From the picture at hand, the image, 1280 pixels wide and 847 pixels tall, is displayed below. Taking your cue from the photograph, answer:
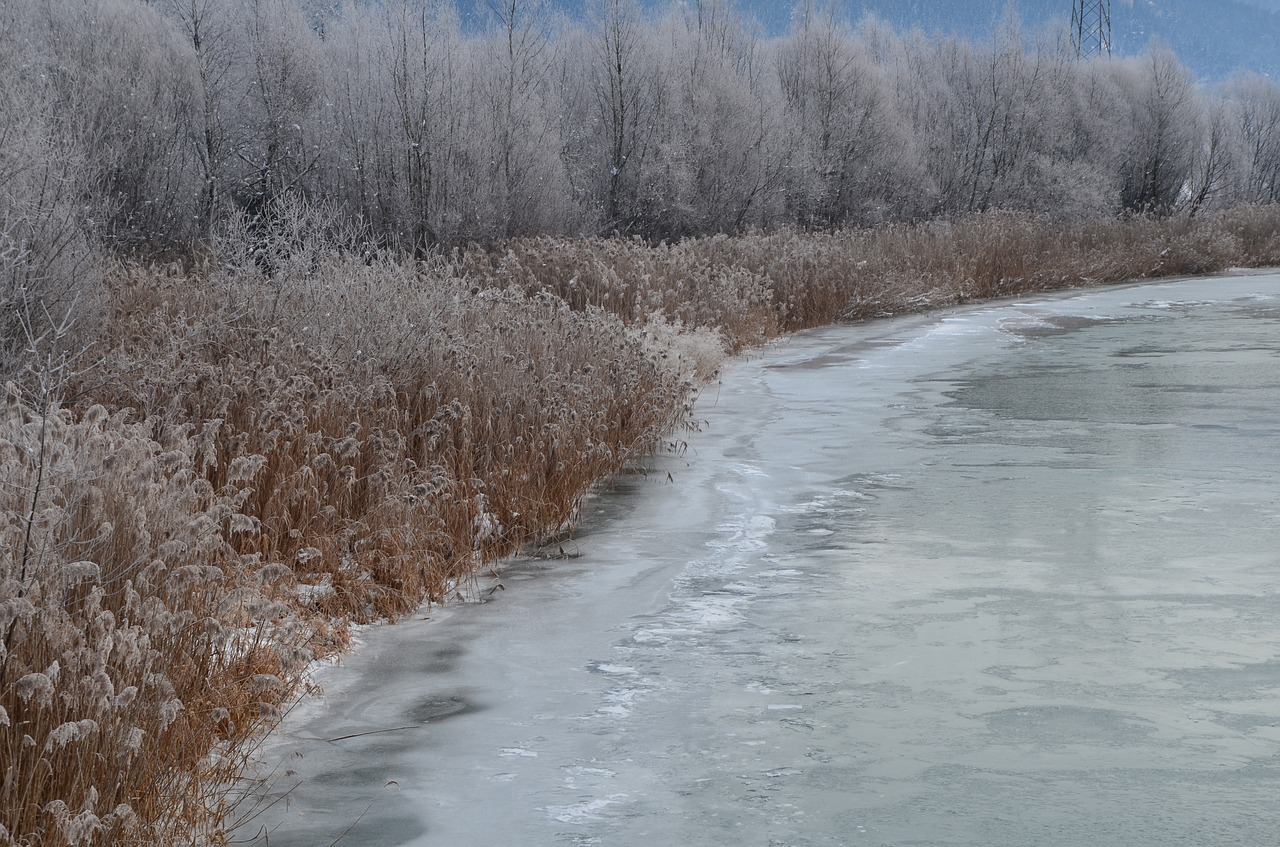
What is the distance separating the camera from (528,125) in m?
21.5

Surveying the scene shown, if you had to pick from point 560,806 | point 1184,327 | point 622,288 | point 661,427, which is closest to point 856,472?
point 661,427

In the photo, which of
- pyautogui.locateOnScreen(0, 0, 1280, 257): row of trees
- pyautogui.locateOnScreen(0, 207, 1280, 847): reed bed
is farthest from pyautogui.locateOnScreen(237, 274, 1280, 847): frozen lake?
pyautogui.locateOnScreen(0, 0, 1280, 257): row of trees

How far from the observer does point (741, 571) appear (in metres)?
6.80

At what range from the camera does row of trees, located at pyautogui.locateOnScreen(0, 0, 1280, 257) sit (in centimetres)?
1745

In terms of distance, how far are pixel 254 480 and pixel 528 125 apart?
622 inches

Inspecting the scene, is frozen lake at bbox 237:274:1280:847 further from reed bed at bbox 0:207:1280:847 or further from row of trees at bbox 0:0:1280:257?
row of trees at bbox 0:0:1280:257

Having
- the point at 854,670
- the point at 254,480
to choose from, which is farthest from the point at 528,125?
the point at 854,670

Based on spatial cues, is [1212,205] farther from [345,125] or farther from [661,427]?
[661,427]

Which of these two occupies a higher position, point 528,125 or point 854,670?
point 528,125

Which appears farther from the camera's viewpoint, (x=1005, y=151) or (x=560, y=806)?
(x=1005, y=151)

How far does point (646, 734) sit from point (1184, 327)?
49.5 feet

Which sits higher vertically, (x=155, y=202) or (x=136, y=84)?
(x=136, y=84)

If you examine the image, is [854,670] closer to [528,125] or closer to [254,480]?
[254,480]

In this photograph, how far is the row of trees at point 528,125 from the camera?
17.5m
